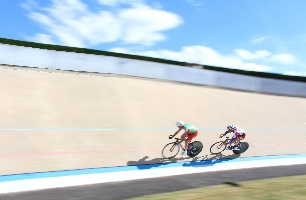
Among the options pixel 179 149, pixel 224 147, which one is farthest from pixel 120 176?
pixel 224 147

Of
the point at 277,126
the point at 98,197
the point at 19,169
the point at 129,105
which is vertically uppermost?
the point at 129,105

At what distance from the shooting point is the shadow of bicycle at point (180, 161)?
28.2ft

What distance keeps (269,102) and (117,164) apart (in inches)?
475

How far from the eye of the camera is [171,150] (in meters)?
9.49

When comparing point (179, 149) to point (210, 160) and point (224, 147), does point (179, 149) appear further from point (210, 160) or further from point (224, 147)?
point (224, 147)

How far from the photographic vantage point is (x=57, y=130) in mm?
9734

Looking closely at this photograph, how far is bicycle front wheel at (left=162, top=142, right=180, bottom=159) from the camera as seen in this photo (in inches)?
371

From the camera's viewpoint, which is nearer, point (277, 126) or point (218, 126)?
point (218, 126)

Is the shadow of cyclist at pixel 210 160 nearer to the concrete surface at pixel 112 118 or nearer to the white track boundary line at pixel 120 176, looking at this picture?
the white track boundary line at pixel 120 176

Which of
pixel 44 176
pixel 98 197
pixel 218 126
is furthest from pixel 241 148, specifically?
pixel 44 176

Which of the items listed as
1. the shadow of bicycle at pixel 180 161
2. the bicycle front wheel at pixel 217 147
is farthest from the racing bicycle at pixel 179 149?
the bicycle front wheel at pixel 217 147

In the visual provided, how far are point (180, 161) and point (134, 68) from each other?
8365 millimetres

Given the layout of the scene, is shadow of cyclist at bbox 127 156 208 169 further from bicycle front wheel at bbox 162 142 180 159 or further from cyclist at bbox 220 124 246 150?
cyclist at bbox 220 124 246 150

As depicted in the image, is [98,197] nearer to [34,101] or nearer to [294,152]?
[34,101]
